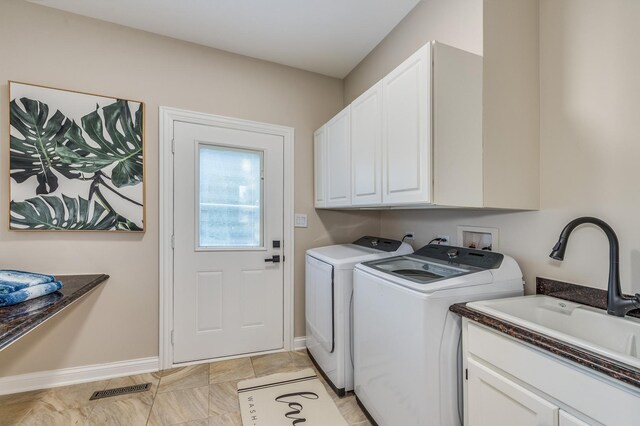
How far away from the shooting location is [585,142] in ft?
4.37

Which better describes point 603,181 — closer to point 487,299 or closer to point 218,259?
point 487,299

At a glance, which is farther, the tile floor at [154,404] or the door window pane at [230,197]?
the door window pane at [230,197]

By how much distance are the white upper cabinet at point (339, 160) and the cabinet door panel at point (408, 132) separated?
1.55ft

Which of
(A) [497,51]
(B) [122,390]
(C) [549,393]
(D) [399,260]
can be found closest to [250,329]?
(B) [122,390]

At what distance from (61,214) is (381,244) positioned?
95.4 inches

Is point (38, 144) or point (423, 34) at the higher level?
point (423, 34)

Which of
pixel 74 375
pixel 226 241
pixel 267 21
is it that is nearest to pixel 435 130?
pixel 267 21

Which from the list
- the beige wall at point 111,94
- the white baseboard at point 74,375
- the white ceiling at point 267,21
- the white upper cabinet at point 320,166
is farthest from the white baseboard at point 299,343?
the white ceiling at point 267,21

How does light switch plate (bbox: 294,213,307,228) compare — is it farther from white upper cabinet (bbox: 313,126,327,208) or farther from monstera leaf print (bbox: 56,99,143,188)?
monstera leaf print (bbox: 56,99,143,188)

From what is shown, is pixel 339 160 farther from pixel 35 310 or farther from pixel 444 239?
pixel 35 310

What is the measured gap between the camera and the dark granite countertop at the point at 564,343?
76cm

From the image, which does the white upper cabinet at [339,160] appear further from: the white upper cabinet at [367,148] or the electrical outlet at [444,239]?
the electrical outlet at [444,239]

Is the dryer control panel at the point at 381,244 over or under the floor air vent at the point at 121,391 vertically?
over

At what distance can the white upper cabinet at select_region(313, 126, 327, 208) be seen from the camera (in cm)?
259
